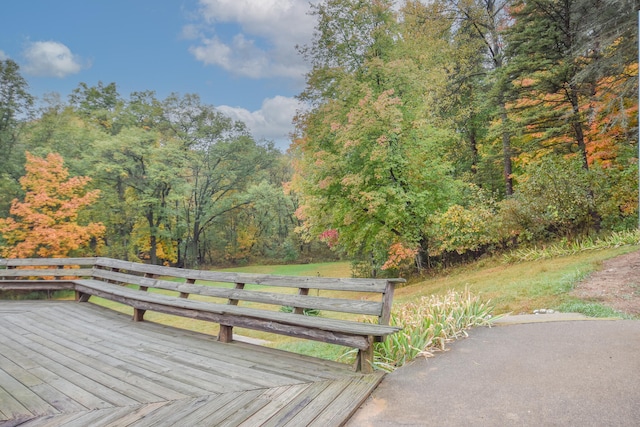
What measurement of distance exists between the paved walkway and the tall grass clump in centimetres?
15

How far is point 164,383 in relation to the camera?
9.32ft

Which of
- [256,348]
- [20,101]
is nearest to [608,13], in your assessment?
[256,348]

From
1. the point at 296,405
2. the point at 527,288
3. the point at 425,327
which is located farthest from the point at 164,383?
the point at 527,288

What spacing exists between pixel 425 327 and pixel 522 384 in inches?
51.5

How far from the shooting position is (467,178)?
16.7m

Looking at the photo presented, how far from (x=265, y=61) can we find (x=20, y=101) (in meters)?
15.3

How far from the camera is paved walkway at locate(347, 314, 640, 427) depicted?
221 centimetres

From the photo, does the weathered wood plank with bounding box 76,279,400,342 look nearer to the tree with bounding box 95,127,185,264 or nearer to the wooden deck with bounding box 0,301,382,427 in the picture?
the wooden deck with bounding box 0,301,382,427

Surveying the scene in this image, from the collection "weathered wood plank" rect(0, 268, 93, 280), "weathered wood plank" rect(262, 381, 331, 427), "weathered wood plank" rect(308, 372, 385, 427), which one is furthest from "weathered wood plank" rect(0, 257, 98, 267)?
"weathered wood plank" rect(308, 372, 385, 427)

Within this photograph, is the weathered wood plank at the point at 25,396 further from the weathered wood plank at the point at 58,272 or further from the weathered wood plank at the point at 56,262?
the weathered wood plank at the point at 56,262

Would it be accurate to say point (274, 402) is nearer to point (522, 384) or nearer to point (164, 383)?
point (164, 383)

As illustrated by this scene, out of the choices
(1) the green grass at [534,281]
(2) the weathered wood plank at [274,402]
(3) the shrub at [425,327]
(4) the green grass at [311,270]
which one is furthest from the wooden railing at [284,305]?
(4) the green grass at [311,270]

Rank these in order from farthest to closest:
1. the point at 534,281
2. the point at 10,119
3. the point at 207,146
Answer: the point at 207,146, the point at 10,119, the point at 534,281

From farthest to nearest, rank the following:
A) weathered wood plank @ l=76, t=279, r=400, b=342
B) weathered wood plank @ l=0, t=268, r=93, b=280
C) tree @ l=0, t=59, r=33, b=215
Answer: tree @ l=0, t=59, r=33, b=215 < weathered wood plank @ l=0, t=268, r=93, b=280 < weathered wood plank @ l=76, t=279, r=400, b=342
